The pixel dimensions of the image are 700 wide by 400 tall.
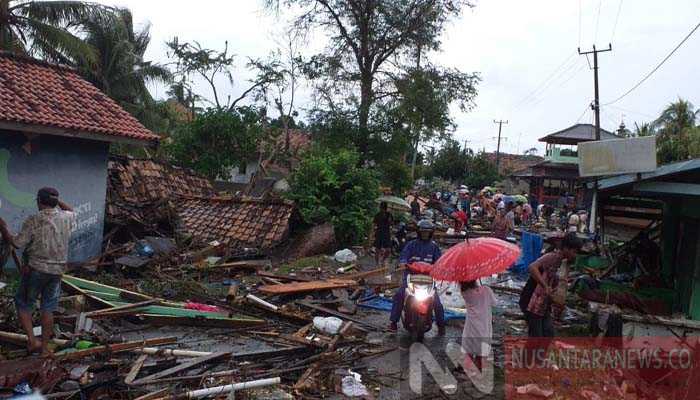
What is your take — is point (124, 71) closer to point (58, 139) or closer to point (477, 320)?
point (58, 139)

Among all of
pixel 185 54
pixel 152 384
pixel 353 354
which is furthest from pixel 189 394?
pixel 185 54

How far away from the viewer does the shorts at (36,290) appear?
5895 millimetres

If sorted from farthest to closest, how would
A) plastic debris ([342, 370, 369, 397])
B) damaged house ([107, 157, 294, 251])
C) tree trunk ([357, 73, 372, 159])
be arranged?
tree trunk ([357, 73, 372, 159]) → damaged house ([107, 157, 294, 251]) → plastic debris ([342, 370, 369, 397])

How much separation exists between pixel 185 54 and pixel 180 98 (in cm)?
321

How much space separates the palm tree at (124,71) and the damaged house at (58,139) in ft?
44.8

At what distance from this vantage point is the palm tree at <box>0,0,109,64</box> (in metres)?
17.3

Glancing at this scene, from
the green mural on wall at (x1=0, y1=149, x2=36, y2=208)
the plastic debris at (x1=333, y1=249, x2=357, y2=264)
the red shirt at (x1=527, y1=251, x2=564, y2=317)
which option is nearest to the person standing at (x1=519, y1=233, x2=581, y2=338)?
the red shirt at (x1=527, y1=251, x2=564, y2=317)

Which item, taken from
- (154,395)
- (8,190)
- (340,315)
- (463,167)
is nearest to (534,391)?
(340,315)

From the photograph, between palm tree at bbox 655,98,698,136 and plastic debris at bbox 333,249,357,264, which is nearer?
plastic debris at bbox 333,249,357,264

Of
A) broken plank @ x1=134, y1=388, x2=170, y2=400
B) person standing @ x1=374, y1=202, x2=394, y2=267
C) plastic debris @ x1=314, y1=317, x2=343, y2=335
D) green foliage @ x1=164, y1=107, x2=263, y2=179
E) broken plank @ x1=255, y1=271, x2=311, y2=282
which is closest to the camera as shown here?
broken plank @ x1=134, y1=388, x2=170, y2=400

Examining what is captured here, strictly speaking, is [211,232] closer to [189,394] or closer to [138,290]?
[138,290]

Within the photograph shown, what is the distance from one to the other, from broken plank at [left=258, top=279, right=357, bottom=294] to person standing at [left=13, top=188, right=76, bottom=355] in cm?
383

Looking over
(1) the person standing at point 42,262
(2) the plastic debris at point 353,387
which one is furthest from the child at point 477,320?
(1) the person standing at point 42,262

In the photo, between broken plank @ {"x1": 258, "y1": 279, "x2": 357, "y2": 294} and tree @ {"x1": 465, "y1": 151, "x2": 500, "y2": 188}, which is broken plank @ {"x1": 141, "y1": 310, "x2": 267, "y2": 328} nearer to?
broken plank @ {"x1": 258, "y1": 279, "x2": 357, "y2": 294}
